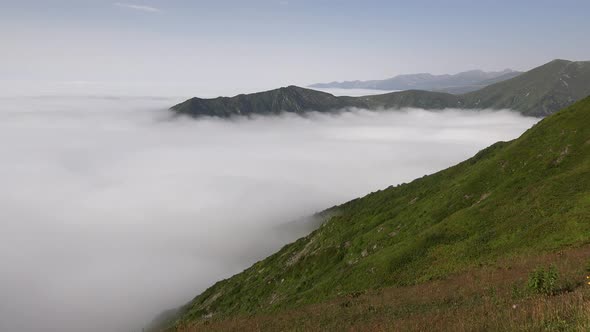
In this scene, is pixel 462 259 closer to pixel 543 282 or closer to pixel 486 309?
pixel 543 282

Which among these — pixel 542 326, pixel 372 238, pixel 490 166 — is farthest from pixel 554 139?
pixel 542 326

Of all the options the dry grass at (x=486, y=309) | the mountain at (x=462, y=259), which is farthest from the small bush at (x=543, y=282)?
the dry grass at (x=486, y=309)

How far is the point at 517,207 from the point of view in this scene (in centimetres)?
4544

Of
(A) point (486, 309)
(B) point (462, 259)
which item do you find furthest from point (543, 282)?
(B) point (462, 259)

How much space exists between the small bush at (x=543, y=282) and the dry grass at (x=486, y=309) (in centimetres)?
45

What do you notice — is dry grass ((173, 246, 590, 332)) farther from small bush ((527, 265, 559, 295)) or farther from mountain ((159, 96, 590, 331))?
small bush ((527, 265, 559, 295))

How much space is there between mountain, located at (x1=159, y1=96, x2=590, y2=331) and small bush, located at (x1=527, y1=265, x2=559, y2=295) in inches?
1.8

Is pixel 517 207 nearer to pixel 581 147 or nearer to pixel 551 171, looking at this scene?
pixel 551 171

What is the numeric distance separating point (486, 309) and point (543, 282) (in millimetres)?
4856

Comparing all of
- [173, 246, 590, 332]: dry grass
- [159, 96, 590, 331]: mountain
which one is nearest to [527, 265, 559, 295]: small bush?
[159, 96, 590, 331]: mountain

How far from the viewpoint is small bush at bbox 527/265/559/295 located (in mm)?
15762

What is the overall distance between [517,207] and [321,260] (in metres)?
39.3

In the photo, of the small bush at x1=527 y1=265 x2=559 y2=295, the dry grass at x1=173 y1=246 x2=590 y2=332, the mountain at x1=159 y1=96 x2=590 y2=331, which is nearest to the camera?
the dry grass at x1=173 y1=246 x2=590 y2=332

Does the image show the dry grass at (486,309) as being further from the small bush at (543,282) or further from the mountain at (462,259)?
the small bush at (543,282)
